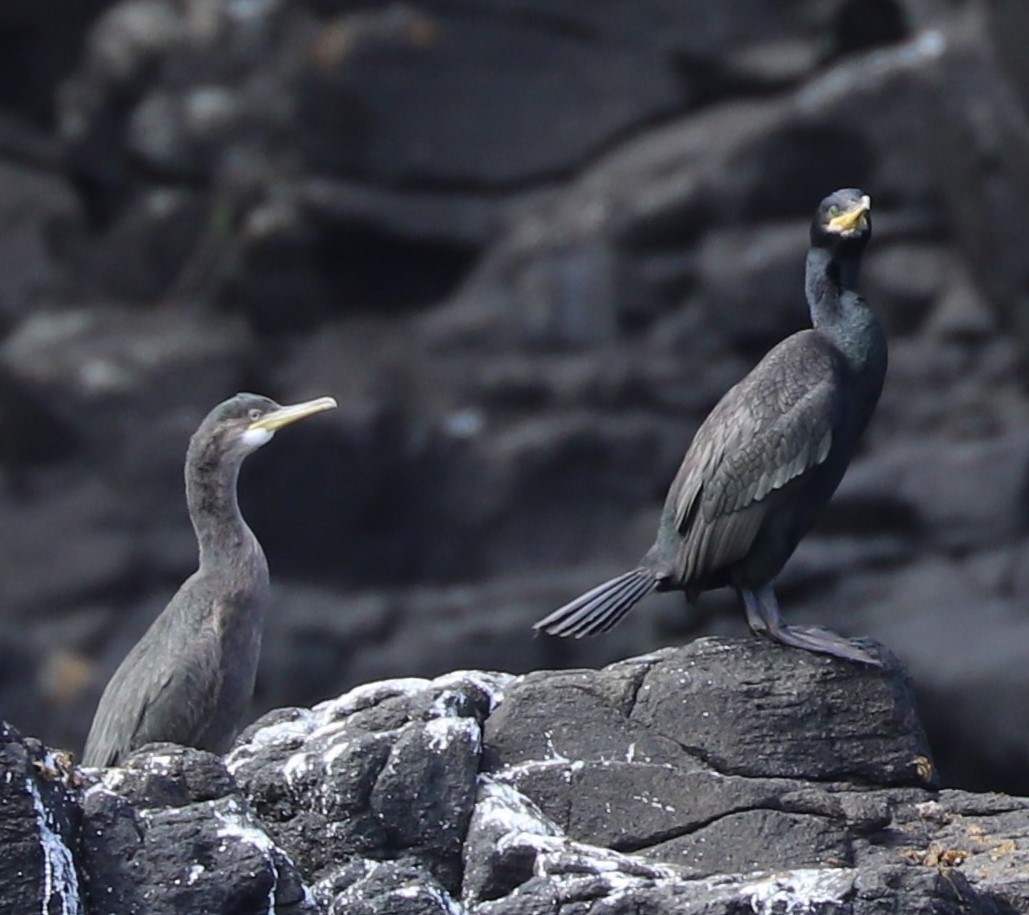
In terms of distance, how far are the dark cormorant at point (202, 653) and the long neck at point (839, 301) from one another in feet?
5.45

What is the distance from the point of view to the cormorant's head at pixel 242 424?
741 centimetres

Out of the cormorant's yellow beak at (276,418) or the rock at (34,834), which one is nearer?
the rock at (34,834)

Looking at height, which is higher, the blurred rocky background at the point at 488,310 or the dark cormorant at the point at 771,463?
the blurred rocky background at the point at 488,310

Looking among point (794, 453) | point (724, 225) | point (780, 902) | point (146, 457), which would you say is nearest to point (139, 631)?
point (146, 457)

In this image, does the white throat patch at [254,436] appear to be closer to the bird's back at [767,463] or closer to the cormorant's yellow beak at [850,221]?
the bird's back at [767,463]

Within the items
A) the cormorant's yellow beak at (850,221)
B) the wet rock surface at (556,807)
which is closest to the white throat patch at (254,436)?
the wet rock surface at (556,807)

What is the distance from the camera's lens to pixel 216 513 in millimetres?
7215

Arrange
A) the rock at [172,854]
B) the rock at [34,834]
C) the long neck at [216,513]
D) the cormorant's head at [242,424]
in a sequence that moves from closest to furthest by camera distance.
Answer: the rock at [34,834] → the rock at [172,854] → the long neck at [216,513] → the cormorant's head at [242,424]

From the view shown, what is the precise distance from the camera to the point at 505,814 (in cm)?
565

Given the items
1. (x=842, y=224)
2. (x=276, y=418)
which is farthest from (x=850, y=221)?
(x=276, y=418)

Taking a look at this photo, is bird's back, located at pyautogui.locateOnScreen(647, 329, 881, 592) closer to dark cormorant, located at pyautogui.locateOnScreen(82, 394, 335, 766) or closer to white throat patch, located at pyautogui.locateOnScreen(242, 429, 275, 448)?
dark cormorant, located at pyautogui.locateOnScreen(82, 394, 335, 766)

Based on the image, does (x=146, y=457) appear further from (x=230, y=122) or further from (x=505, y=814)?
(x=505, y=814)

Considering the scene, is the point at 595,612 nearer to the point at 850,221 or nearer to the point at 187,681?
the point at 187,681

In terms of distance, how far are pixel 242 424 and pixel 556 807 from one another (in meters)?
2.20
